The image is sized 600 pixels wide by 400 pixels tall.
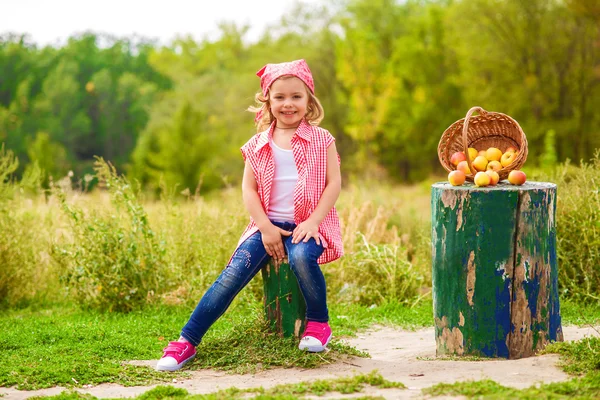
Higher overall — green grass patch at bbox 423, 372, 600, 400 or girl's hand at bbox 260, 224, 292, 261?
girl's hand at bbox 260, 224, 292, 261

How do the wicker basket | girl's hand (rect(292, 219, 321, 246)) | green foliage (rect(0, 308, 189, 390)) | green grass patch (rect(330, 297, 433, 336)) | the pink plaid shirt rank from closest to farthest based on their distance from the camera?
green foliage (rect(0, 308, 189, 390)) → girl's hand (rect(292, 219, 321, 246)) → the pink plaid shirt → the wicker basket → green grass patch (rect(330, 297, 433, 336))

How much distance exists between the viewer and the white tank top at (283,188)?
4.70 metres

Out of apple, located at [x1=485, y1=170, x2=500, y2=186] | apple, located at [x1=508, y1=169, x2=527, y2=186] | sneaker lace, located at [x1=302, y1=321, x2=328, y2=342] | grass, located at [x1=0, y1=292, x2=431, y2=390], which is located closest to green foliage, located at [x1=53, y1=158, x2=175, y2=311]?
grass, located at [x1=0, y1=292, x2=431, y2=390]

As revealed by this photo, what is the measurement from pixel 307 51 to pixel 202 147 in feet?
24.3

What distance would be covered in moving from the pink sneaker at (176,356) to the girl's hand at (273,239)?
777 millimetres

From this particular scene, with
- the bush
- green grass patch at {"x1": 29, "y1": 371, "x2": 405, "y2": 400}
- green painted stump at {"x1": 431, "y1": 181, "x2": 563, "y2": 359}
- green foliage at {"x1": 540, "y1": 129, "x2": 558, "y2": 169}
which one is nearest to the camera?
green grass patch at {"x1": 29, "y1": 371, "x2": 405, "y2": 400}

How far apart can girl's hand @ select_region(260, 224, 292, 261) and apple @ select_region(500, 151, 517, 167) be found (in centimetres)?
154

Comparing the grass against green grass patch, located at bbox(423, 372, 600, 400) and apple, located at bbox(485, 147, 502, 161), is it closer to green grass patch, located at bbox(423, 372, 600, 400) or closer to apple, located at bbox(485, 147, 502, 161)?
green grass patch, located at bbox(423, 372, 600, 400)

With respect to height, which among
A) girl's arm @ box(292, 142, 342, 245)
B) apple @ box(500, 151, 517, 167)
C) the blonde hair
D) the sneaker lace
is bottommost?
the sneaker lace

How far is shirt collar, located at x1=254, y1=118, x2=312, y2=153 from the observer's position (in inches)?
186

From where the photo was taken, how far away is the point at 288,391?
367cm

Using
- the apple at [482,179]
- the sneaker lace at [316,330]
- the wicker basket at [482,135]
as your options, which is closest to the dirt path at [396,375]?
the sneaker lace at [316,330]

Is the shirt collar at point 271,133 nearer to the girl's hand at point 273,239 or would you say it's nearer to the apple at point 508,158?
the girl's hand at point 273,239

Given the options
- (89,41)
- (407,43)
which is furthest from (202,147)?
(89,41)
